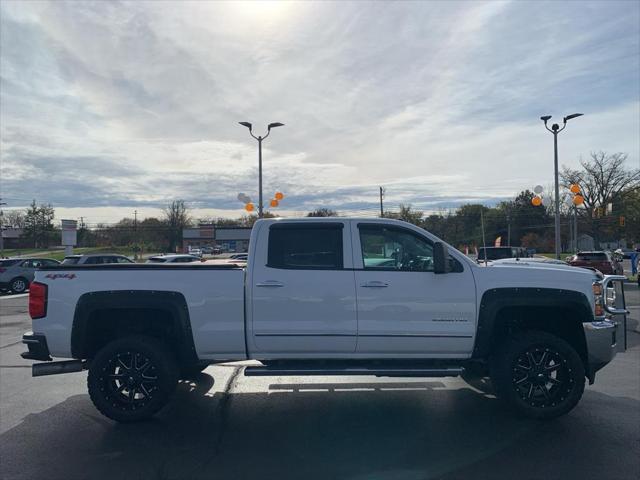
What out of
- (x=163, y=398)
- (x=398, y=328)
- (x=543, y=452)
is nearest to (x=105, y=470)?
(x=163, y=398)

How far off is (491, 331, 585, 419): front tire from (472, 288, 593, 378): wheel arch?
25 centimetres

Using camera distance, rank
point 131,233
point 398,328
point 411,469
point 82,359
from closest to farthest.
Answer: point 411,469 < point 398,328 < point 82,359 < point 131,233

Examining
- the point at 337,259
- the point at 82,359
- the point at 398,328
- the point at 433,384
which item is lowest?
the point at 433,384

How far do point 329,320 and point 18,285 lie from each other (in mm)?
21088

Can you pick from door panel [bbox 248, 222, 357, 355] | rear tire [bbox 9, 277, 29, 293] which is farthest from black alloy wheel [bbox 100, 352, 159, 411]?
rear tire [bbox 9, 277, 29, 293]

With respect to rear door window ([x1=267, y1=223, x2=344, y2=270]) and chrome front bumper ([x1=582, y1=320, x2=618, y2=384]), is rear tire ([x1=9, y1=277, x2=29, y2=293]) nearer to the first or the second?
rear door window ([x1=267, y1=223, x2=344, y2=270])

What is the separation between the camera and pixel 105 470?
4039mm

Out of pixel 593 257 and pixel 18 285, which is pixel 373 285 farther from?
pixel 18 285

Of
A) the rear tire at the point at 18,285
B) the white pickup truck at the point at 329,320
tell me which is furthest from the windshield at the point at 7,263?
the white pickup truck at the point at 329,320

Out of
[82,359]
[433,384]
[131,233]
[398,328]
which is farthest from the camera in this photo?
[131,233]

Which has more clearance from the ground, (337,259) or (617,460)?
(337,259)

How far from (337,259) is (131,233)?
7146 centimetres

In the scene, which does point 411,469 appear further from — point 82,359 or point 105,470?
point 82,359

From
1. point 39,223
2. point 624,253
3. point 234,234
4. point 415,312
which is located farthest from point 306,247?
point 39,223
